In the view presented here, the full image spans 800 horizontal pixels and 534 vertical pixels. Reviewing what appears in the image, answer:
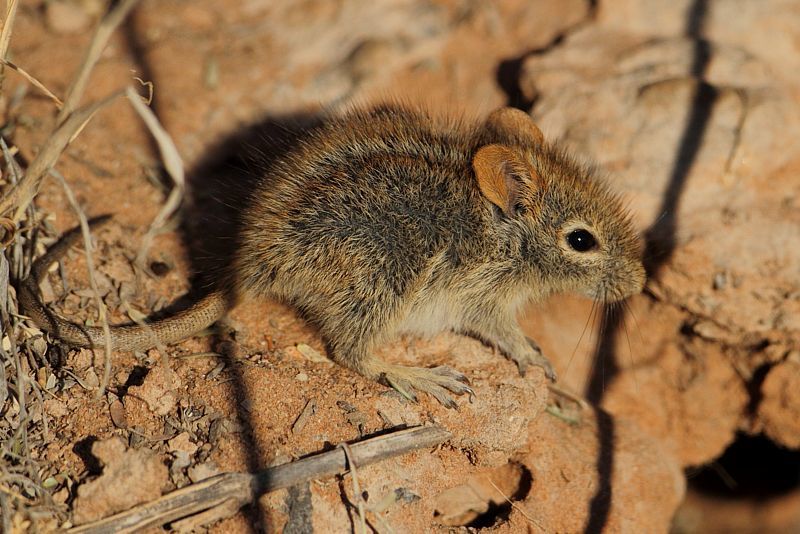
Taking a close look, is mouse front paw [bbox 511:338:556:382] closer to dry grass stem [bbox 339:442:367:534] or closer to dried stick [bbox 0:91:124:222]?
dry grass stem [bbox 339:442:367:534]

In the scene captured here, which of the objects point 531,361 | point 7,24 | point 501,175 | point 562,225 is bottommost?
point 531,361

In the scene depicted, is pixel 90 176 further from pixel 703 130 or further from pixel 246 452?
pixel 703 130

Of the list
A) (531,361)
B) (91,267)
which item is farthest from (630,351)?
(91,267)

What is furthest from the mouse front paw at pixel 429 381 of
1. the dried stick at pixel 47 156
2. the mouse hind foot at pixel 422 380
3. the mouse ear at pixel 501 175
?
the dried stick at pixel 47 156

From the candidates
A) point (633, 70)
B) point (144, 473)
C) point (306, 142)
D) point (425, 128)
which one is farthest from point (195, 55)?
point (144, 473)

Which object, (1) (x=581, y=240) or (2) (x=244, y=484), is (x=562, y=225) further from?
(2) (x=244, y=484)

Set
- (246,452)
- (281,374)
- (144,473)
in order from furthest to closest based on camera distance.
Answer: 1. (281,374)
2. (246,452)
3. (144,473)
